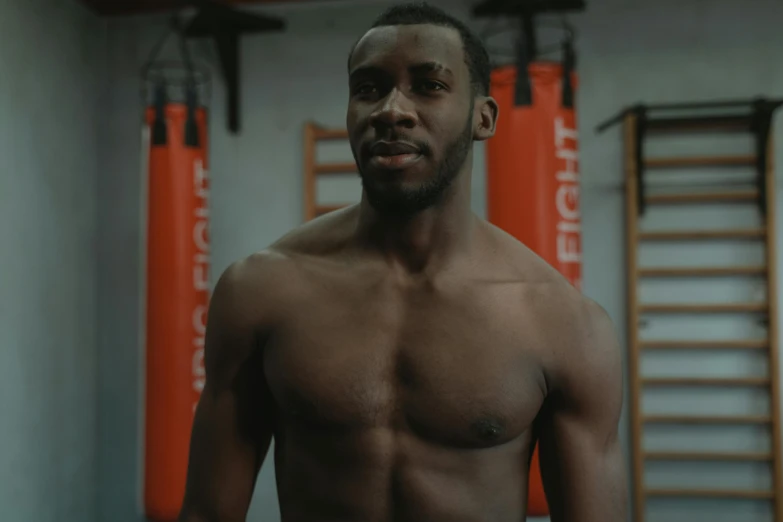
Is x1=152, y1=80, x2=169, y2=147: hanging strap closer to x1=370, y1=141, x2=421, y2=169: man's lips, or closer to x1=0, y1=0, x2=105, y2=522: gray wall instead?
x1=0, y1=0, x2=105, y2=522: gray wall

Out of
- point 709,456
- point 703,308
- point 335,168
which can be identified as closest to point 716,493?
point 709,456

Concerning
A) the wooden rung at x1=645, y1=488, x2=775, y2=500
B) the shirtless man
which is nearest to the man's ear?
the shirtless man

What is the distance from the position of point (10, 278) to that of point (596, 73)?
8.08 feet

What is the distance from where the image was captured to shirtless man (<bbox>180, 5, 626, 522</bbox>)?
96cm

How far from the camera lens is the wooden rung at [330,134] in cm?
301

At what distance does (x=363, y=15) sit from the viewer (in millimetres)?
3141

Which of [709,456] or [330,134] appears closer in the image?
[709,456]

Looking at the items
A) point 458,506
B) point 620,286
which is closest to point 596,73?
point 620,286

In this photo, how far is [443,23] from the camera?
0.98m

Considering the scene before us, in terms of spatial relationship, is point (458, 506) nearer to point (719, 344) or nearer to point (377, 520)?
point (377, 520)

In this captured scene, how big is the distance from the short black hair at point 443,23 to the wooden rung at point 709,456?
85.8 inches

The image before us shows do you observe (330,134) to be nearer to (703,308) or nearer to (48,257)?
(48,257)

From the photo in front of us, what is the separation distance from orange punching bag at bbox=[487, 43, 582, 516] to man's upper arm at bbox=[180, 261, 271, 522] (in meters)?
1.33

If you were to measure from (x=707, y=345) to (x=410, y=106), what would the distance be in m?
2.27
